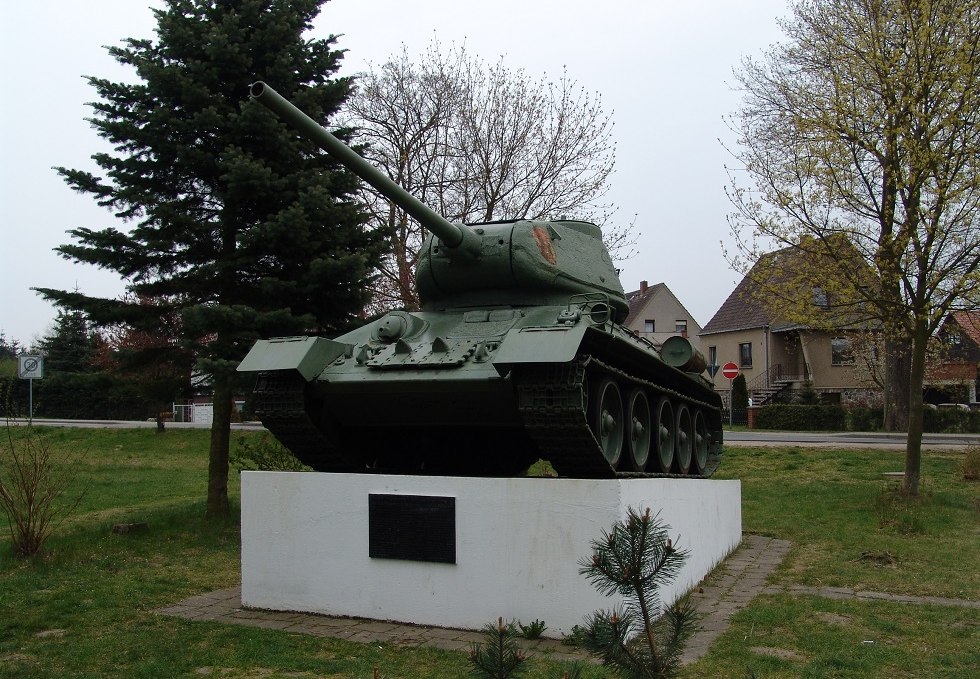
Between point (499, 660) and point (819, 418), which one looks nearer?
point (499, 660)

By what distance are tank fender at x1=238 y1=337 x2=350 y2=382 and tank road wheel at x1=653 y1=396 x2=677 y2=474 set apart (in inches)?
134

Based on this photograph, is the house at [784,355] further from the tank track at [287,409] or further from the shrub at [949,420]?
the tank track at [287,409]

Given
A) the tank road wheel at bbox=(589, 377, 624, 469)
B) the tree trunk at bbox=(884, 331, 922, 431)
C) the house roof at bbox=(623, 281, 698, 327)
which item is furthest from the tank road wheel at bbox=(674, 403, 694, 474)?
the house roof at bbox=(623, 281, 698, 327)

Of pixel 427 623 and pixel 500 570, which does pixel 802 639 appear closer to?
pixel 500 570

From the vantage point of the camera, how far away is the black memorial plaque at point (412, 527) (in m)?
6.93

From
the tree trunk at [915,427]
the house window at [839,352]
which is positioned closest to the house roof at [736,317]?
the house window at [839,352]

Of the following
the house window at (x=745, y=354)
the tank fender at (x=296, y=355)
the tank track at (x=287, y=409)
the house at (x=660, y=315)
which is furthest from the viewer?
the house at (x=660, y=315)

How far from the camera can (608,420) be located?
318 inches

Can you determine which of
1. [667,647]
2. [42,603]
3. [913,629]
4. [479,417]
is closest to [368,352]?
[479,417]

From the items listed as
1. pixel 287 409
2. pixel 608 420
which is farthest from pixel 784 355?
pixel 287 409

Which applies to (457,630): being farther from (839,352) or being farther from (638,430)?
(839,352)

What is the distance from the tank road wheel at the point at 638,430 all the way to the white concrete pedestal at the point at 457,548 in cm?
72

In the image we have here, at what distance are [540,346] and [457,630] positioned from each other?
2183 millimetres

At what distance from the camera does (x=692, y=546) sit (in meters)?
8.38
